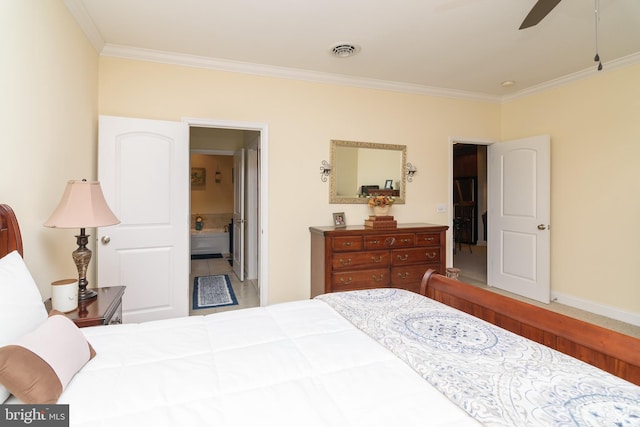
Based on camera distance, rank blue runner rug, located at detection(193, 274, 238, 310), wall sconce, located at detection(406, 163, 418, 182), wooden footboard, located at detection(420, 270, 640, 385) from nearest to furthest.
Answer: wooden footboard, located at detection(420, 270, 640, 385) → blue runner rug, located at detection(193, 274, 238, 310) → wall sconce, located at detection(406, 163, 418, 182)

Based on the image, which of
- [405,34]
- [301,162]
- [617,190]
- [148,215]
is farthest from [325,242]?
[617,190]

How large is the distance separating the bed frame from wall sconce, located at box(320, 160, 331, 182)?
2.02 m

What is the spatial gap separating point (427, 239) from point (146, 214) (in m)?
2.90

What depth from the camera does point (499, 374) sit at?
1.04 meters

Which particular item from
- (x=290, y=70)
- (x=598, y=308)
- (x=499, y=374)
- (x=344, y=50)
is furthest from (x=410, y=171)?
(x=499, y=374)

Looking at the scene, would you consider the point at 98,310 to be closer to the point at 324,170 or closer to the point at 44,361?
the point at 44,361

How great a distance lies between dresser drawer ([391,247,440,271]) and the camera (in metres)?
3.52

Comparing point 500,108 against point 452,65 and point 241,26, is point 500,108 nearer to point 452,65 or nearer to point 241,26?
point 452,65

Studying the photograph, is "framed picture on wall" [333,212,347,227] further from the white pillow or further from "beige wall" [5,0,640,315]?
the white pillow

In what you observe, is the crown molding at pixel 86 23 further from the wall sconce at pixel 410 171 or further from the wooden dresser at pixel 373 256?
the wall sconce at pixel 410 171

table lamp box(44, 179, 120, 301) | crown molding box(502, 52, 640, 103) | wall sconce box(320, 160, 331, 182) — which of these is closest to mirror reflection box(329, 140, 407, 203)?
wall sconce box(320, 160, 331, 182)

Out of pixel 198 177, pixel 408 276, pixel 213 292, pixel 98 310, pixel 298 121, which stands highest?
pixel 298 121

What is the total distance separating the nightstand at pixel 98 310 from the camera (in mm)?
1732

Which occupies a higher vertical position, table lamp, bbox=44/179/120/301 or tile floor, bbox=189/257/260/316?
table lamp, bbox=44/179/120/301
